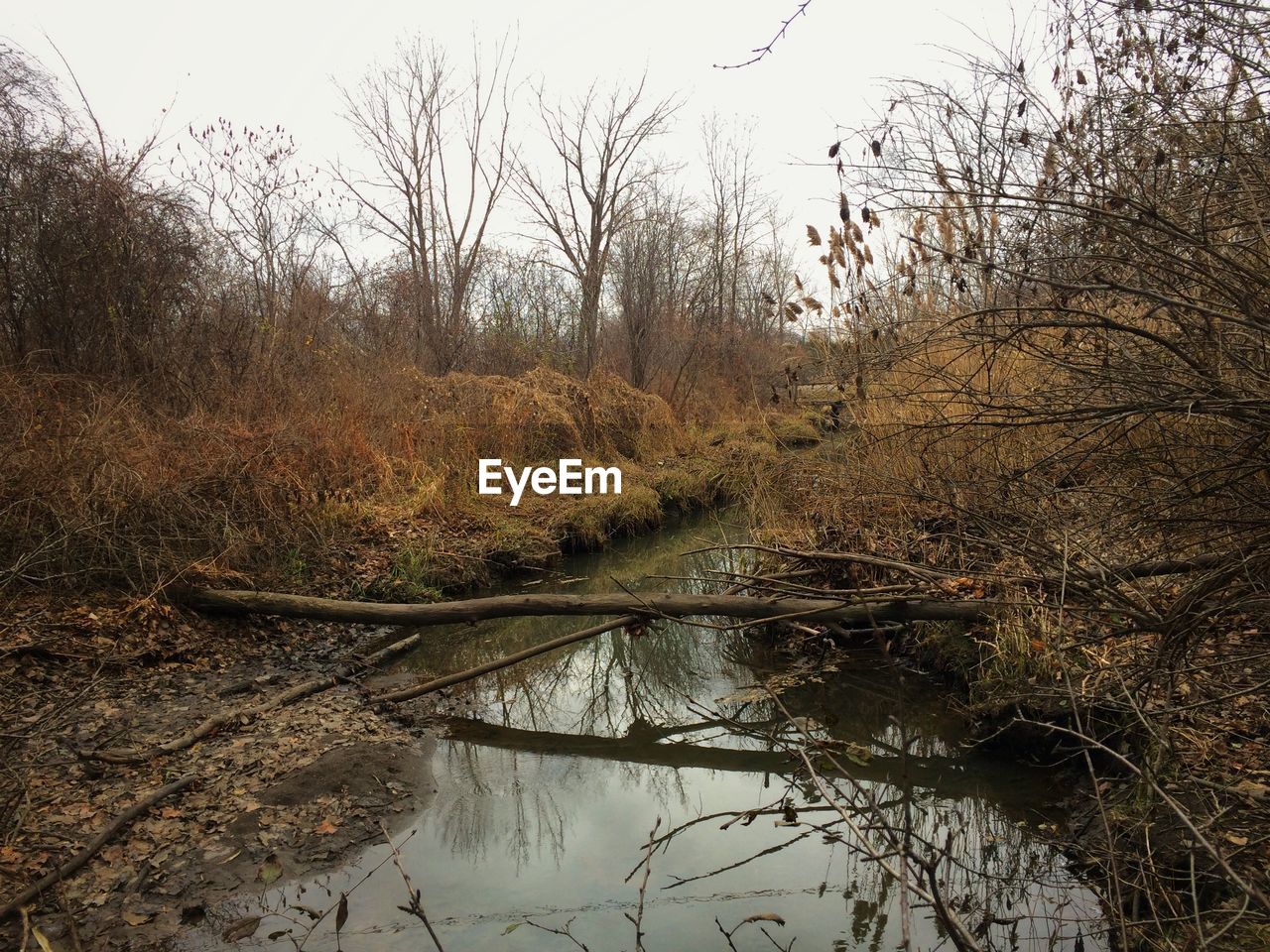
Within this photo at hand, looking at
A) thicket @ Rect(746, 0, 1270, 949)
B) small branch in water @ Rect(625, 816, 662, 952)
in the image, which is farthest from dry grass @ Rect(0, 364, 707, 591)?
thicket @ Rect(746, 0, 1270, 949)

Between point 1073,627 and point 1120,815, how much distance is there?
4.60ft

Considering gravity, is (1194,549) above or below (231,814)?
above

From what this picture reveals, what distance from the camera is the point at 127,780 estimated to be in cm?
441

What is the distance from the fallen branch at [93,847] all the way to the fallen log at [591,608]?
2.36 m

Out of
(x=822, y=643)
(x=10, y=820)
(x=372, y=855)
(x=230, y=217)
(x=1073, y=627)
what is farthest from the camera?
(x=230, y=217)

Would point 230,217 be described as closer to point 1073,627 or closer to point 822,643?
point 822,643

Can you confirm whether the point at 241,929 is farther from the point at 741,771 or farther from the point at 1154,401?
the point at 1154,401

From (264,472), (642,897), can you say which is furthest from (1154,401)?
(264,472)

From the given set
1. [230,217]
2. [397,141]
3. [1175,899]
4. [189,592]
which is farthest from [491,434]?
[397,141]

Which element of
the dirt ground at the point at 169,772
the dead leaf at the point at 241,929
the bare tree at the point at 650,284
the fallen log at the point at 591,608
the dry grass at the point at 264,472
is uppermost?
the bare tree at the point at 650,284

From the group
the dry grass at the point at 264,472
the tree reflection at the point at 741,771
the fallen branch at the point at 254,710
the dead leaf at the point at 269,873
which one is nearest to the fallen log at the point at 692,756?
the tree reflection at the point at 741,771

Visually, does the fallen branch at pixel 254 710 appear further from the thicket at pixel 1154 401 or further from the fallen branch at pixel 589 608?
the thicket at pixel 1154 401

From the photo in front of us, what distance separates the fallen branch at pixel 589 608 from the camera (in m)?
5.34

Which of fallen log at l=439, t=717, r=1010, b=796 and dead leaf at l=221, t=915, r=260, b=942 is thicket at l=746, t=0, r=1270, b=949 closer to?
fallen log at l=439, t=717, r=1010, b=796
